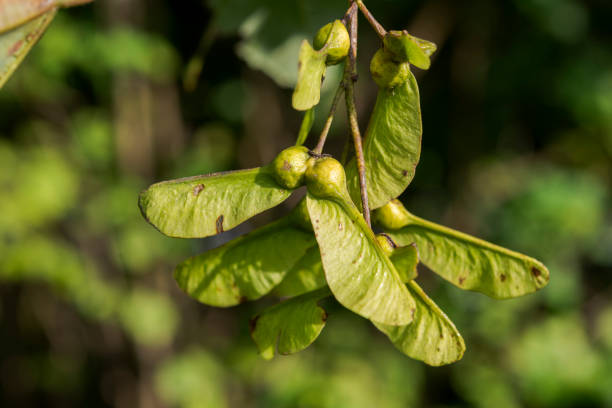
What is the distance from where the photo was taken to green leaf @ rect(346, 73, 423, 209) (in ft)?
1.52

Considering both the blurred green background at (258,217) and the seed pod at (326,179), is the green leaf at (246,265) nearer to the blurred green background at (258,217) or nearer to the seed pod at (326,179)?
the seed pod at (326,179)

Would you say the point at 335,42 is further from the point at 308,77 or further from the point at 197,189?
the point at 197,189

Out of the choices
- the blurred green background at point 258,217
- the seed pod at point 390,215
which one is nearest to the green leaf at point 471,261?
the seed pod at point 390,215

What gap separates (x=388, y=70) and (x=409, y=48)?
0.03 meters

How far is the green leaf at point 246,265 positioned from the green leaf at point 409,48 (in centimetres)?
17

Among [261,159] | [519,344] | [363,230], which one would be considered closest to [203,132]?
[261,159]

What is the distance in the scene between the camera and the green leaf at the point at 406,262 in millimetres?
429

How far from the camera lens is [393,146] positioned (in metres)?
0.47

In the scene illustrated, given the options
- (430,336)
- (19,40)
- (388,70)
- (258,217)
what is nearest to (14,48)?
(19,40)

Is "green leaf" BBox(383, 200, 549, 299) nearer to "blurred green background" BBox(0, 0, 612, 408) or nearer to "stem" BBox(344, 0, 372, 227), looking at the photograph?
"stem" BBox(344, 0, 372, 227)

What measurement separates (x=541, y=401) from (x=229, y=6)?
210 cm

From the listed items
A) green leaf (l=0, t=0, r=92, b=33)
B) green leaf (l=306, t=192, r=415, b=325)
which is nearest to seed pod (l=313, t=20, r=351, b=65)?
green leaf (l=306, t=192, r=415, b=325)

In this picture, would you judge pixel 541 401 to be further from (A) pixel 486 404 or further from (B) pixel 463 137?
(B) pixel 463 137

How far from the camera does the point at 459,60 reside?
289 cm
